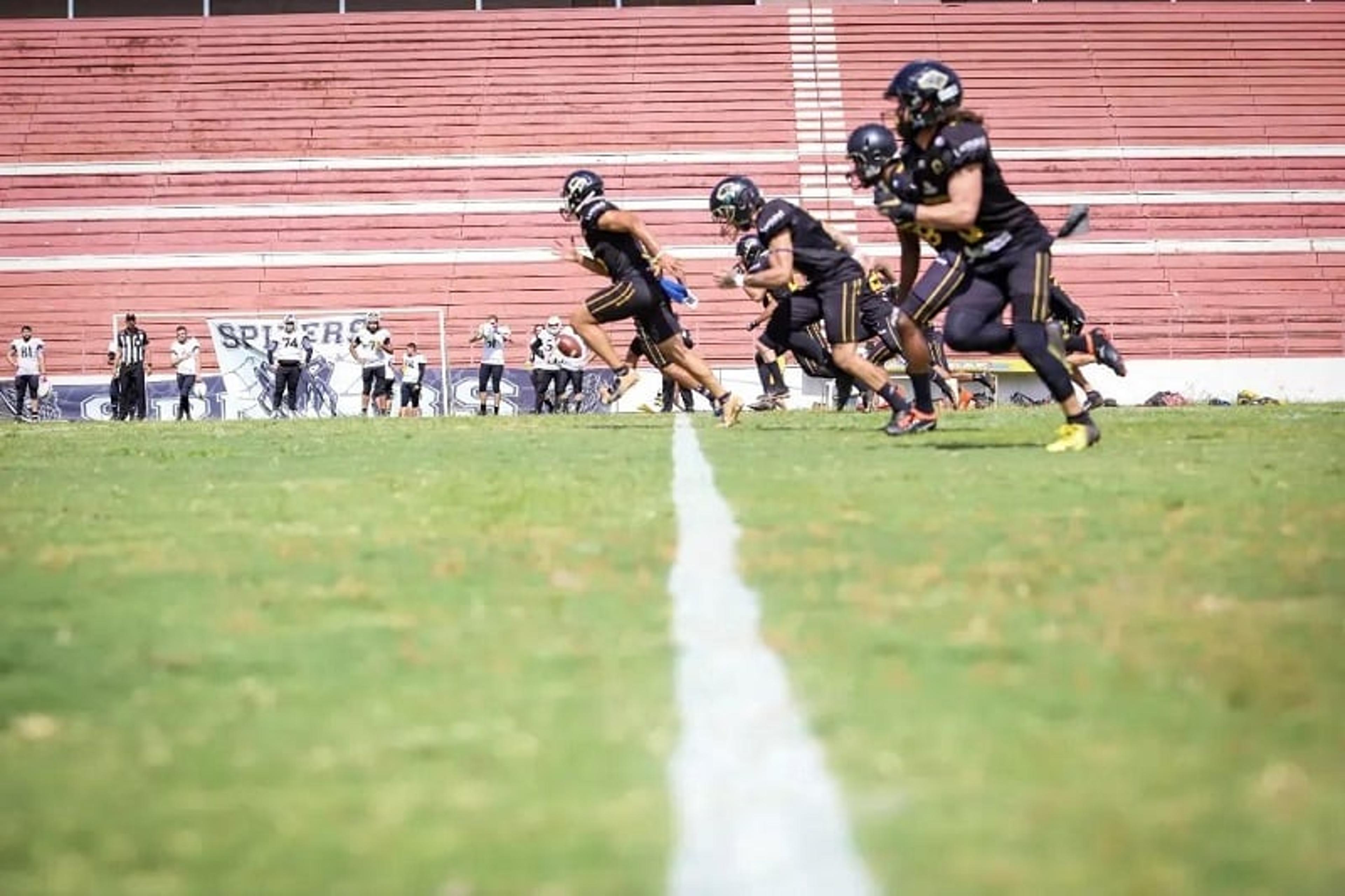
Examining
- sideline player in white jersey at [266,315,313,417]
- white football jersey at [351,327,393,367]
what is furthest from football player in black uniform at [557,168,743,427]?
white football jersey at [351,327,393,367]

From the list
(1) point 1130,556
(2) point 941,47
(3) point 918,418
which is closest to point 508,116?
(2) point 941,47

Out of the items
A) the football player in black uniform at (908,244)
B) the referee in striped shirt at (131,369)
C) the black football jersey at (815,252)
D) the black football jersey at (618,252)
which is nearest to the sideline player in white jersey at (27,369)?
the referee in striped shirt at (131,369)

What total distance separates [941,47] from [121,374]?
19.4m

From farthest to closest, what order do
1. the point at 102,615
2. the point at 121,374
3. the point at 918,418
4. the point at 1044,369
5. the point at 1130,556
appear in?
the point at 121,374, the point at 918,418, the point at 1044,369, the point at 1130,556, the point at 102,615

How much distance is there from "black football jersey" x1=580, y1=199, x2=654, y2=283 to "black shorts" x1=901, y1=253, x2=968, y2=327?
511 centimetres

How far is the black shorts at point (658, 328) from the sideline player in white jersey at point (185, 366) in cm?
1762

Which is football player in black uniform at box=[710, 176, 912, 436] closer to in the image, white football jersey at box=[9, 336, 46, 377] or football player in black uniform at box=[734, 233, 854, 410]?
football player in black uniform at box=[734, 233, 854, 410]

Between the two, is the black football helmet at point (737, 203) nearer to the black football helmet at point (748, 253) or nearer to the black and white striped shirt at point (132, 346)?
the black football helmet at point (748, 253)

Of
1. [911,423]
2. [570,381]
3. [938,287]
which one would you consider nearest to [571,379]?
[570,381]

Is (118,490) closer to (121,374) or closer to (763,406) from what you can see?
(763,406)

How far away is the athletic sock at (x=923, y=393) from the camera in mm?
15250

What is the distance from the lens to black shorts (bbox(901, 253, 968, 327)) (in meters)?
13.5

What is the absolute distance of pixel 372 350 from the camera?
35.3 meters

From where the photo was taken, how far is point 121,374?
1374 inches
